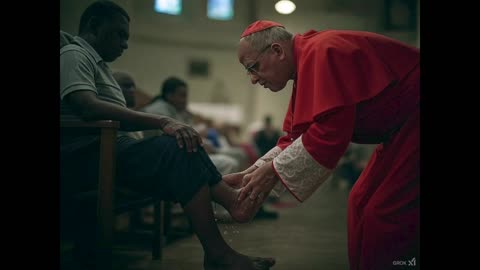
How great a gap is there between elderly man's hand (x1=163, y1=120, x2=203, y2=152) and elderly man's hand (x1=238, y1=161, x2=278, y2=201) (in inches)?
10.2

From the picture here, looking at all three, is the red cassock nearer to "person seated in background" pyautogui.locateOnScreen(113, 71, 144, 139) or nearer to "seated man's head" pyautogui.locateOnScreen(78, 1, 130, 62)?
"seated man's head" pyautogui.locateOnScreen(78, 1, 130, 62)

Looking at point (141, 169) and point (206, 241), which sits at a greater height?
point (141, 169)

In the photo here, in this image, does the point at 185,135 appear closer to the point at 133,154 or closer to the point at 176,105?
the point at 133,154

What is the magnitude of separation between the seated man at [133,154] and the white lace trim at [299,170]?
0.65 feet

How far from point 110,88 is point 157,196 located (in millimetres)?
493

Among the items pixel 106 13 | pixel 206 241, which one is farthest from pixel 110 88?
pixel 206 241

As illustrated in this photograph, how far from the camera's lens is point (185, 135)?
6.34 feet

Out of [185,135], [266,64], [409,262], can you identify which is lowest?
[409,262]

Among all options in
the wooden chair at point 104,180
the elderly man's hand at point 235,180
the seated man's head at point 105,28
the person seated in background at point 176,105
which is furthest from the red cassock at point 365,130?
the person seated in background at point 176,105

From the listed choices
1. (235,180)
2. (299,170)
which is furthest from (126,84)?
(299,170)

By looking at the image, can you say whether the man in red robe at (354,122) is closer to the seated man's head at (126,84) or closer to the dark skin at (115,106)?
the dark skin at (115,106)

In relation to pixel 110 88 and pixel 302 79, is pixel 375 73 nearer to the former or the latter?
pixel 302 79

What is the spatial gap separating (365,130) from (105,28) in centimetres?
115

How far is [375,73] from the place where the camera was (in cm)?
179
